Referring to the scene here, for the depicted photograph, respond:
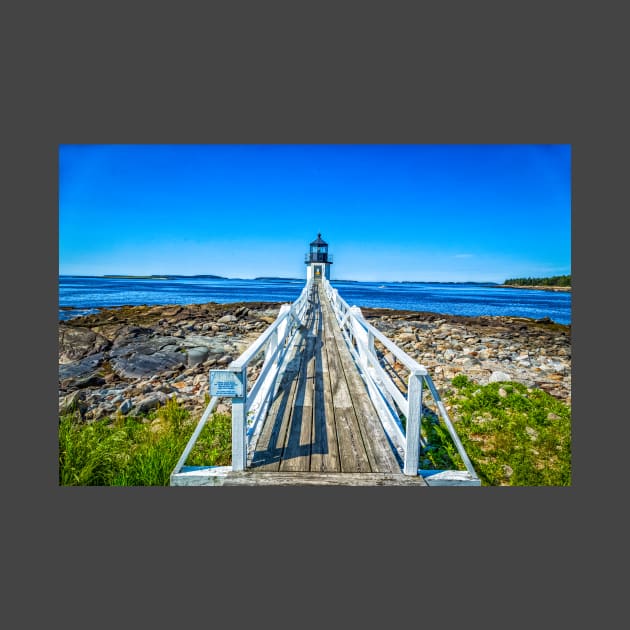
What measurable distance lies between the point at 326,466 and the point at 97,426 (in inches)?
152

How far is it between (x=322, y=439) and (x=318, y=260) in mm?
21673

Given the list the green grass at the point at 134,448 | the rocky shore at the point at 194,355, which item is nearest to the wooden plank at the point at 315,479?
the green grass at the point at 134,448

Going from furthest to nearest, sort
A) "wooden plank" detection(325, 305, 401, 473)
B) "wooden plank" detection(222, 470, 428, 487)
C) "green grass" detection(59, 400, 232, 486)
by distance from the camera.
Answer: "green grass" detection(59, 400, 232, 486) < "wooden plank" detection(325, 305, 401, 473) < "wooden plank" detection(222, 470, 428, 487)

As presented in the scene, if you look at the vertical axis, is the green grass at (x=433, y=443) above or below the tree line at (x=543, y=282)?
below

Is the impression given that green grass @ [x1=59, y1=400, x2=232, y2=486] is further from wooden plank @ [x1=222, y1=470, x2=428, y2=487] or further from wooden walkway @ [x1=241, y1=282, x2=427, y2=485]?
wooden plank @ [x1=222, y1=470, x2=428, y2=487]

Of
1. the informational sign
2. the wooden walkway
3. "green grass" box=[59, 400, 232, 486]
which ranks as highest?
the informational sign

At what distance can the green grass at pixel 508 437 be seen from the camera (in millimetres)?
3473

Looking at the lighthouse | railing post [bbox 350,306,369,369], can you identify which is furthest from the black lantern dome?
railing post [bbox 350,306,369,369]

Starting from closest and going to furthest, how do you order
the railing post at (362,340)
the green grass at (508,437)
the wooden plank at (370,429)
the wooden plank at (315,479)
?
the wooden plank at (315,479)
the wooden plank at (370,429)
the green grass at (508,437)
the railing post at (362,340)

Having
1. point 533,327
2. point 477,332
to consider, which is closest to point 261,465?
point 477,332

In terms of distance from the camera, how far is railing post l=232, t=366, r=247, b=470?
2.34 m

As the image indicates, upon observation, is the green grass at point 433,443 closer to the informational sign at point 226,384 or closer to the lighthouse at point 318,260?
the informational sign at point 226,384

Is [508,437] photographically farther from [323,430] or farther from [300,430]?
[300,430]

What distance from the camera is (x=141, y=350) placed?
27.8 feet
